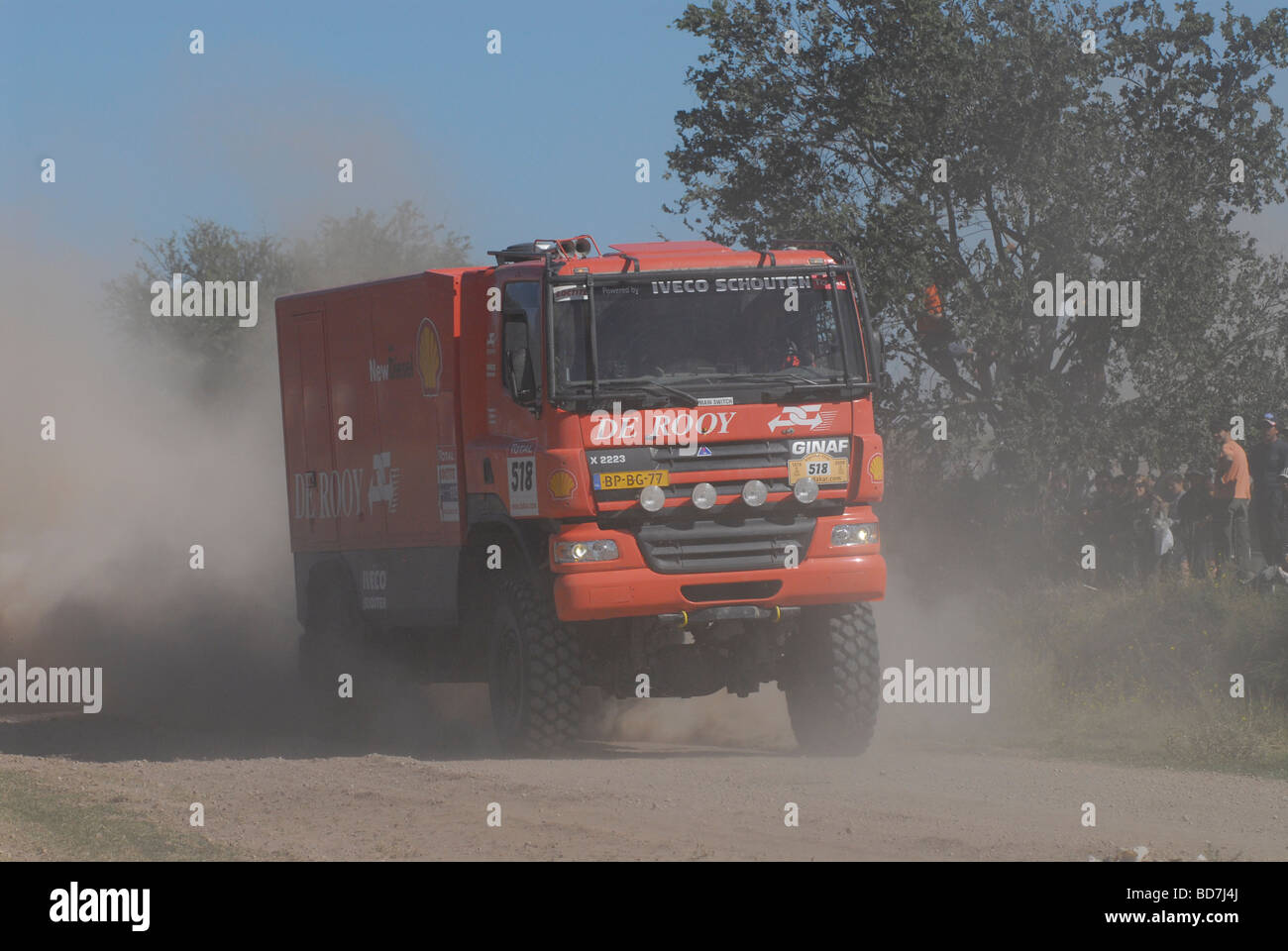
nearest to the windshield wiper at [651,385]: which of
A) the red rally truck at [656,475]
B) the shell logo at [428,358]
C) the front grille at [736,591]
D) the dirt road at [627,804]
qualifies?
the red rally truck at [656,475]

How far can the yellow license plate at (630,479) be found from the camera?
12.1 meters

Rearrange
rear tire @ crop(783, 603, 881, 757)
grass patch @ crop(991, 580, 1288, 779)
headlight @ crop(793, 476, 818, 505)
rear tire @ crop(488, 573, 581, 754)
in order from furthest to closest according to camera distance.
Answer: grass patch @ crop(991, 580, 1288, 779), rear tire @ crop(783, 603, 881, 757), rear tire @ crop(488, 573, 581, 754), headlight @ crop(793, 476, 818, 505)

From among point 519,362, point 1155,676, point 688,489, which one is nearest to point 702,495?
point 688,489

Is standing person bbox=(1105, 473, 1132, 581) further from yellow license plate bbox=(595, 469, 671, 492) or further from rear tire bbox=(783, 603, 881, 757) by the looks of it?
yellow license plate bbox=(595, 469, 671, 492)

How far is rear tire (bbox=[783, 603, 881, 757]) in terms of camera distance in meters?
12.8

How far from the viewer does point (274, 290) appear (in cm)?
4303

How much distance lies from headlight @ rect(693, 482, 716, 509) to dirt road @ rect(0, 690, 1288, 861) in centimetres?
178

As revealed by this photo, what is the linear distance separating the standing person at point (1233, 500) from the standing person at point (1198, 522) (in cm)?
31

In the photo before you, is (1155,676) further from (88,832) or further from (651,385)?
(88,832)

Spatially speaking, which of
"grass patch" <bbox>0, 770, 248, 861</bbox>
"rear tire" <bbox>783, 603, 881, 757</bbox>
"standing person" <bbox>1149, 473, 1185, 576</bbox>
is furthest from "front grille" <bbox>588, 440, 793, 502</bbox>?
"standing person" <bbox>1149, 473, 1185, 576</bbox>

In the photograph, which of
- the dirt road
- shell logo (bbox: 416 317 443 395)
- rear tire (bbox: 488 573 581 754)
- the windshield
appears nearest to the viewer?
the dirt road

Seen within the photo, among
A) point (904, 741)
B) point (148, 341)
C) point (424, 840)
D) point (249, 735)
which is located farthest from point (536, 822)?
point (148, 341)
